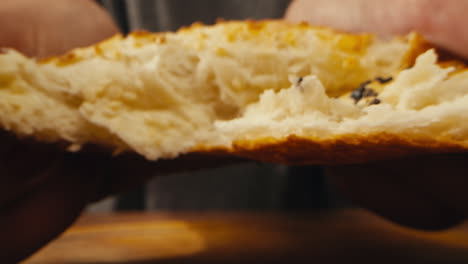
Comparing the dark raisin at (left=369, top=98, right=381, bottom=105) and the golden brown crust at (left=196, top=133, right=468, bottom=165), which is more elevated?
the dark raisin at (left=369, top=98, right=381, bottom=105)

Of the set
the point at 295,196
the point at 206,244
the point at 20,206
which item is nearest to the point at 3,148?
the point at 20,206

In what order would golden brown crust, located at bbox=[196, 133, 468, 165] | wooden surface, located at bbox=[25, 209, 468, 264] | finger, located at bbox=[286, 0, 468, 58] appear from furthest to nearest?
wooden surface, located at bbox=[25, 209, 468, 264] < finger, located at bbox=[286, 0, 468, 58] < golden brown crust, located at bbox=[196, 133, 468, 165]

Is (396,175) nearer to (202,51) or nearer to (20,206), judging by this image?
(202,51)

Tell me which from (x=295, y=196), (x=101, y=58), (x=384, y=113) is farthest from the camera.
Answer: (x=295, y=196)

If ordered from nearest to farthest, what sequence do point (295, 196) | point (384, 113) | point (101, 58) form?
point (384, 113), point (101, 58), point (295, 196)

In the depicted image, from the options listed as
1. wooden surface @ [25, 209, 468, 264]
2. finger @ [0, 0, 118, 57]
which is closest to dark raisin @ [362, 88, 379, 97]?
wooden surface @ [25, 209, 468, 264]

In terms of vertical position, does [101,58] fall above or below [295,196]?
above

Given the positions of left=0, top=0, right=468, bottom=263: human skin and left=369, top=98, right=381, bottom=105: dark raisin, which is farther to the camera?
left=0, top=0, right=468, bottom=263: human skin

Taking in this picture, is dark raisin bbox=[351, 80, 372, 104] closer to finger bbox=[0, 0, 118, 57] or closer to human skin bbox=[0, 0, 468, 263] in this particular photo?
human skin bbox=[0, 0, 468, 263]

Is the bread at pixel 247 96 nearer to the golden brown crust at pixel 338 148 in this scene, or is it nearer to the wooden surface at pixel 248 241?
the golden brown crust at pixel 338 148
